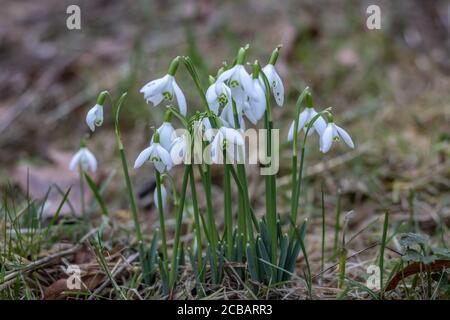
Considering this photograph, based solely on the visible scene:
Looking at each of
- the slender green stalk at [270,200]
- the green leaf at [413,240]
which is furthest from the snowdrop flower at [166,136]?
the green leaf at [413,240]

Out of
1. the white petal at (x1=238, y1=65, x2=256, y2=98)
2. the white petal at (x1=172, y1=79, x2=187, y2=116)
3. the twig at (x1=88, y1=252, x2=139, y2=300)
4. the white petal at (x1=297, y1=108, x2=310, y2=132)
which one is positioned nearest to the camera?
the white petal at (x1=238, y1=65, x2=256, y2=98)

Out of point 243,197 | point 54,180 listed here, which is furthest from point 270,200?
point 54,180

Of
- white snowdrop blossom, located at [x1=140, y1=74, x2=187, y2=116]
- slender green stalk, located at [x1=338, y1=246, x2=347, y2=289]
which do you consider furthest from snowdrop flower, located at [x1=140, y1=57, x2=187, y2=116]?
slender green stalk, located at [x1=338, y1=246, x2=347, y2=289]

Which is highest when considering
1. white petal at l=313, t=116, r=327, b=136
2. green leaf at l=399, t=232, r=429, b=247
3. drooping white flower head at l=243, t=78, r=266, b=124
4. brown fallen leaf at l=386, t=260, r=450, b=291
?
drooping white flower head at l=243, t=78, r=266, b=124

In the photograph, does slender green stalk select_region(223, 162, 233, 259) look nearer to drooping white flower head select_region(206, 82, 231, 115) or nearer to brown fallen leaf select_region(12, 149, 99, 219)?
drooping white flower head select_region(206, 82, 231, 115)
